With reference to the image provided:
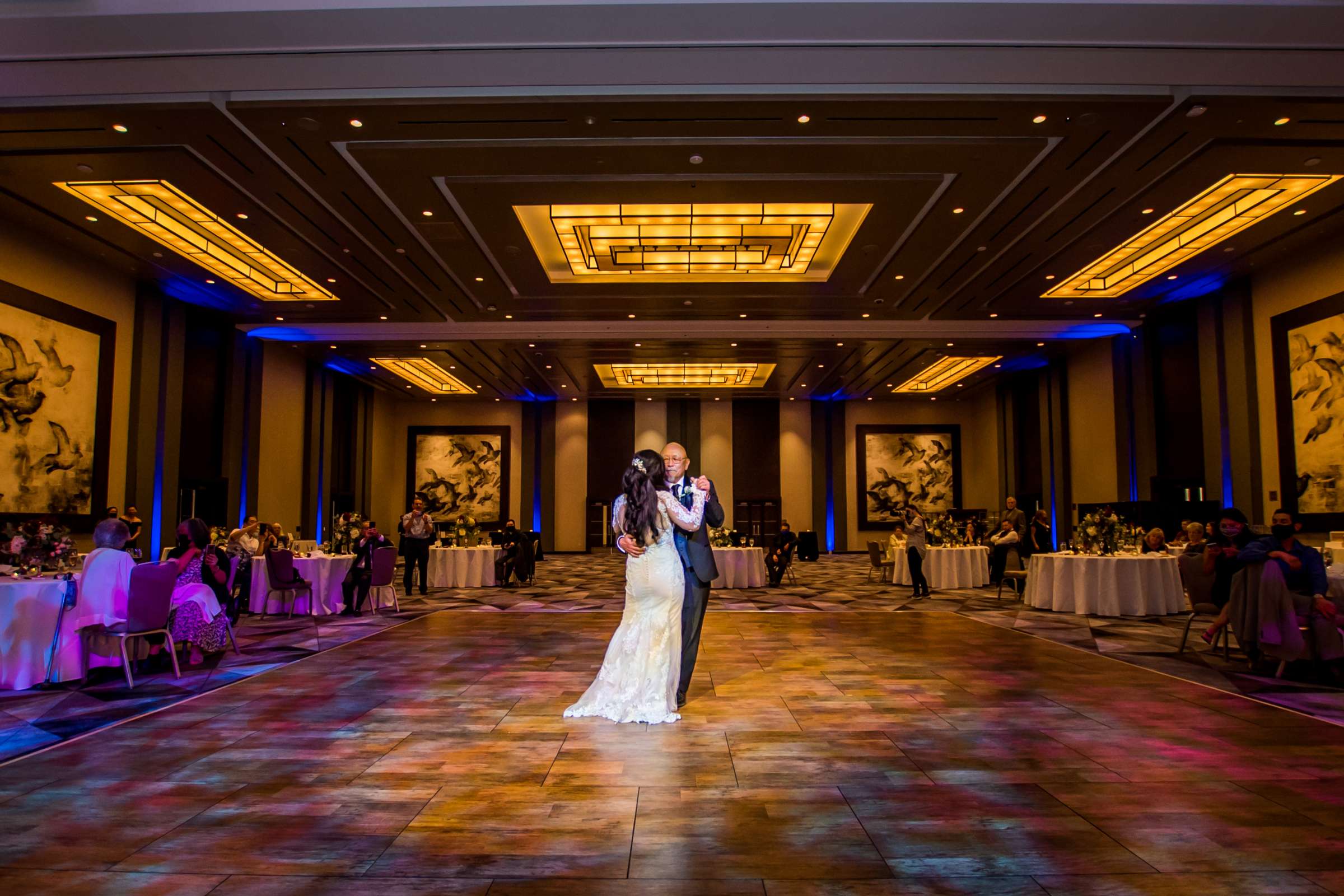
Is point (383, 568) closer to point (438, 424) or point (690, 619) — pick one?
point (690, 619)

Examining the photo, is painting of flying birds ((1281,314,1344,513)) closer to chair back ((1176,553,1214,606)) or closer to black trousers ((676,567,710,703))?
chair back ((1176,553,1214,606))

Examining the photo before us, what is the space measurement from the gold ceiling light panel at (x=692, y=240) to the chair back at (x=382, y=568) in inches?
168

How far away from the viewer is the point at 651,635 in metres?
4.36

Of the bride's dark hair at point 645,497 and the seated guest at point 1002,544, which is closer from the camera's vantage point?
the bride's dark hair at point 645,497

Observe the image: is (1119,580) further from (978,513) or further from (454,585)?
(978,513)

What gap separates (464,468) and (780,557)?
11.8 metres

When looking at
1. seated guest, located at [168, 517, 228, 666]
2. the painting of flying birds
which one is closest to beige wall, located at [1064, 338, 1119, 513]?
the painting of flying birds

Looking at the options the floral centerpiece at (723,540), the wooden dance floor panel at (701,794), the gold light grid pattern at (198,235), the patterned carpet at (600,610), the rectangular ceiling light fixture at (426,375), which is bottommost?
the patterned carpet at (600,610)

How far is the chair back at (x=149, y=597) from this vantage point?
5219 millimetres

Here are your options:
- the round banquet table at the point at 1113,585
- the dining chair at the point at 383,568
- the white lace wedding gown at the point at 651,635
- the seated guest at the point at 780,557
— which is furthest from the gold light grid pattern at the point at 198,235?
the round banquet table at the point at 1113,585

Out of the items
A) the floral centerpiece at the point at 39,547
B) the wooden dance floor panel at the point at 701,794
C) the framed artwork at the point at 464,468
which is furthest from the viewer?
the framed artwork at the point at 464,468

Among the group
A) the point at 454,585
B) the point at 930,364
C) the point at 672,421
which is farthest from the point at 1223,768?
the point at 672,421

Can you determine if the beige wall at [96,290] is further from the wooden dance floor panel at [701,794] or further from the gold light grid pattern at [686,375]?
the gold light grid pattern at [686,375]

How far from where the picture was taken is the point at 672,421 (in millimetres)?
22453
